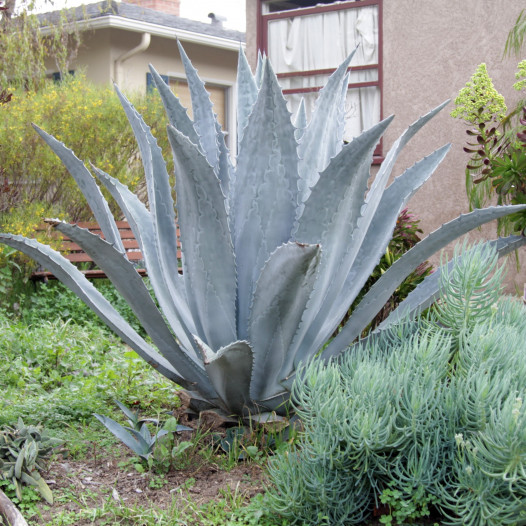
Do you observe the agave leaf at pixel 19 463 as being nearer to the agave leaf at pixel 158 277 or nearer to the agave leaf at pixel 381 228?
the agave leaf at pixel 158 277

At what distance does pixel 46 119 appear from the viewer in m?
8.40

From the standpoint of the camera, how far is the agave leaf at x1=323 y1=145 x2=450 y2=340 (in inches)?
124

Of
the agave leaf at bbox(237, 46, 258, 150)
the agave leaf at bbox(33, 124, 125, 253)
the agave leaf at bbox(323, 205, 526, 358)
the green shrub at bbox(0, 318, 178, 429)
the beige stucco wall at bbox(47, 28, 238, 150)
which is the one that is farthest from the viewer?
the beige stucco wall at bbox(47, 28, 238, 150)

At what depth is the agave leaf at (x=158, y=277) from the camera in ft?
10.1

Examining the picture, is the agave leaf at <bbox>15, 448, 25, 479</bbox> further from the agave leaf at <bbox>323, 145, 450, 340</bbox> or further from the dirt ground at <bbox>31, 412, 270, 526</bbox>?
the agave leaf at <bbox>323, 145, 450, 340</bbox>

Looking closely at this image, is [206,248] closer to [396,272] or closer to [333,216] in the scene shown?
[333,216]

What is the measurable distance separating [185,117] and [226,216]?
1.78ft

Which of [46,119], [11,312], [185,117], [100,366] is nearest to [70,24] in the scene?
[46,119]

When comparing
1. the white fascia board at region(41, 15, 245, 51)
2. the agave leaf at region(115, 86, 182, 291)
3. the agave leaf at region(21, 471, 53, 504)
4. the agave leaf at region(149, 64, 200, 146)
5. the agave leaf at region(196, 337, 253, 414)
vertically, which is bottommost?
the agave leaf at region(21, 471, 53, 504)

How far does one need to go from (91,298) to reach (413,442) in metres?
1.46

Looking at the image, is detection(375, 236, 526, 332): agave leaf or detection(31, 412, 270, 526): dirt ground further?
detection(375, 236, 526, 332): agave leaf

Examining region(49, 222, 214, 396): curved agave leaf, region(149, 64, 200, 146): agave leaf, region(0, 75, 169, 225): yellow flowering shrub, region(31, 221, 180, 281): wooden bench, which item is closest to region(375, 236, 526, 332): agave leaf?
region(49, 222, 214, 396): curved agave leaf

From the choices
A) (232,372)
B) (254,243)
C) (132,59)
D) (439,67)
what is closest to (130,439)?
(232,372)

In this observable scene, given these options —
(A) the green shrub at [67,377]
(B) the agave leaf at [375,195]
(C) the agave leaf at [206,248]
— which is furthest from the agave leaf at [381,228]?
(A) the green shrub at [67,377]
